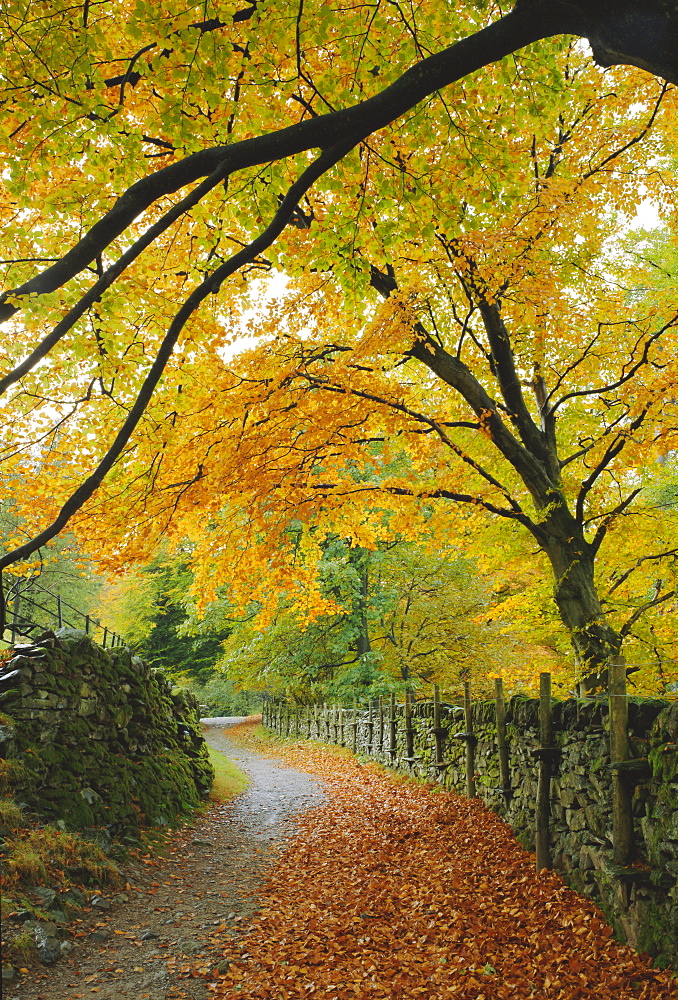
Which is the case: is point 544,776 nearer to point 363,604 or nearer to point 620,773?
point 620,773

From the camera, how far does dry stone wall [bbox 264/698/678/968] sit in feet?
13.6

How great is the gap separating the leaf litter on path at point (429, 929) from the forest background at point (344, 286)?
229 cm

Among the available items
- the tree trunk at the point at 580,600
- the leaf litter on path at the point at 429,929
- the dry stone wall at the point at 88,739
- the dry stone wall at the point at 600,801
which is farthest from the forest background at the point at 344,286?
the leaf litter on path at the point at 429,929

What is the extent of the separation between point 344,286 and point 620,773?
487 centimetres

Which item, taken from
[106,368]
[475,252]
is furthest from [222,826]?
[475,252]

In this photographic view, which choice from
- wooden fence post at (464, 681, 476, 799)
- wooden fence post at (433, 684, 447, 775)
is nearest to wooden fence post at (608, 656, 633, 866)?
wooden fence post at (464, 681, 476, 799)

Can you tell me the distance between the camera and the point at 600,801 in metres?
5.07

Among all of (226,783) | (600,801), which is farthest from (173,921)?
(226,783)

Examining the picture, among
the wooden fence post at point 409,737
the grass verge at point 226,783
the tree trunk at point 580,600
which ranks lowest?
the grass verge at point 226,783

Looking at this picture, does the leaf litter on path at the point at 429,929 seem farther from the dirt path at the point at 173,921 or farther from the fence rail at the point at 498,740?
the fence rail at the point at 498,740

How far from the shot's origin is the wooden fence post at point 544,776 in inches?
238

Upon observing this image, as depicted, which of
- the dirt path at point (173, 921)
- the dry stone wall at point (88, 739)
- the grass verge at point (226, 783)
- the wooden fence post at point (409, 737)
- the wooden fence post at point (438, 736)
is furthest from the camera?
the wooden fence post at point (409, 737)

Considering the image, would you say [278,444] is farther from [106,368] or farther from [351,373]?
[106,368]

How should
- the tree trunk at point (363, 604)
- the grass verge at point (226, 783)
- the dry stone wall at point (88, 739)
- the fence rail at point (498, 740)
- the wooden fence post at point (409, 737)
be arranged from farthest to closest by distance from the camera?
the tree trunk at point (363, 604) → the wooden fence post at point (409, 737) → the grass verge at point (226, 783) → the dry stone wall at point (88, 739) → the fence rail at point (498, 740)
